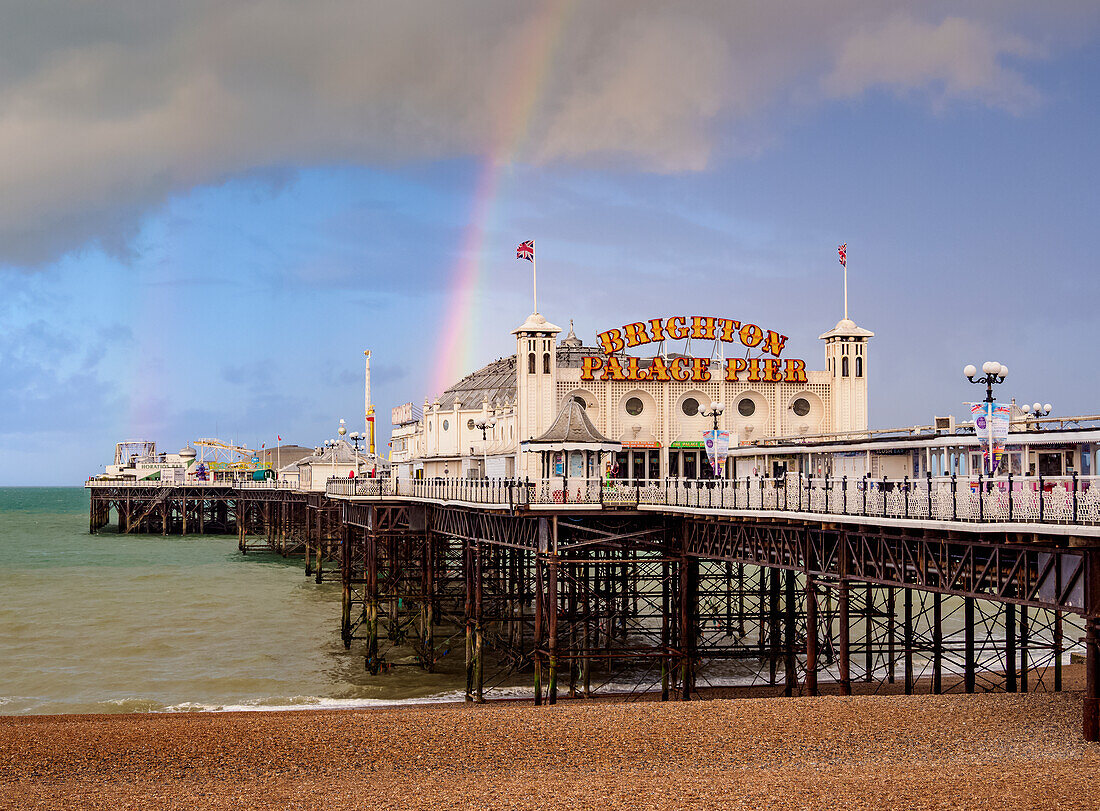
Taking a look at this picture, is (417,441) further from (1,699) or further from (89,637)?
(1,699)

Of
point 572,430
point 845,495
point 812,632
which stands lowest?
point 812,632

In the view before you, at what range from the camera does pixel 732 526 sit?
29.1 m

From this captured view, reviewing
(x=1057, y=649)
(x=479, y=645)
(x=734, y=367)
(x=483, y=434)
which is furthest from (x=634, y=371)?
(x=1057, y=649)

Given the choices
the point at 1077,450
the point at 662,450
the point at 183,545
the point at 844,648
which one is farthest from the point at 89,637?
the point at 183,545

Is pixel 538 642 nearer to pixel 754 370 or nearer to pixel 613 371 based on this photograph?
pixel 613 371

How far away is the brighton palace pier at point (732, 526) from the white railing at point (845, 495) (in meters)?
0.07

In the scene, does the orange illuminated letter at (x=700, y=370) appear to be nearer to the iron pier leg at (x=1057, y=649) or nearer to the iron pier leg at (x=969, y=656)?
the iron pier leg at (x=1057, y=649)

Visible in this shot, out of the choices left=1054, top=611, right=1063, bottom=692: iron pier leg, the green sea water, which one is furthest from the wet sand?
the green sea water

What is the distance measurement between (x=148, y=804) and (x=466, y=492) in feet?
68.1

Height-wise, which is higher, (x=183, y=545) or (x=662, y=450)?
(x=662, y=450)

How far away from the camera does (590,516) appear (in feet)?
110

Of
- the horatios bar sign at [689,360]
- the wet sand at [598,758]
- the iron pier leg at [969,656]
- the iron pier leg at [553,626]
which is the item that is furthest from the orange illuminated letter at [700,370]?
the wet sand at [598,758]

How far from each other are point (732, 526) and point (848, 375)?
2151 centimetres

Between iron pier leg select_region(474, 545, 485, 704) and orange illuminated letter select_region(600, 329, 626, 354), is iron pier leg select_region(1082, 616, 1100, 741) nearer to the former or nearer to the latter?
iron pier leg select_region(474, 545, 485, 704)
